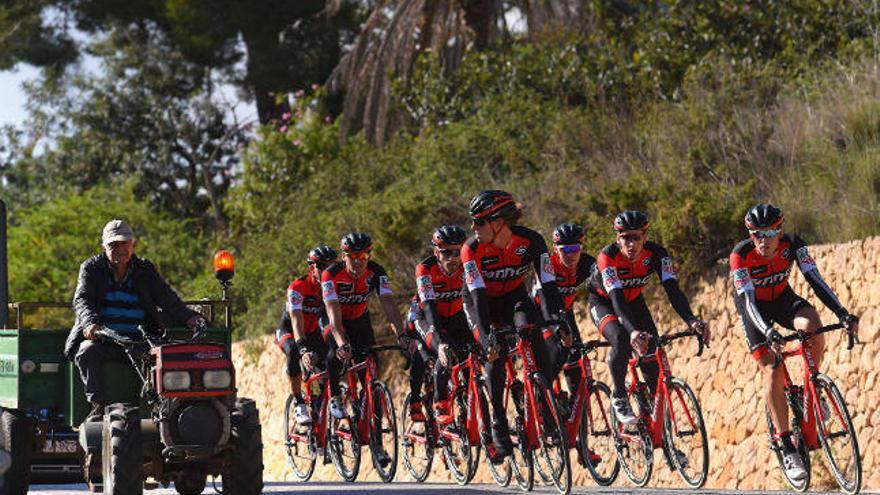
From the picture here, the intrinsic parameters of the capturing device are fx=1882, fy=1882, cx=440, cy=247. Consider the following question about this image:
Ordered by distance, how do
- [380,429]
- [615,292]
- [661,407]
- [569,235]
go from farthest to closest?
[380,429]
[569,235]
[615,292]
[661,407]

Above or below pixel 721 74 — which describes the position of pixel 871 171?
below

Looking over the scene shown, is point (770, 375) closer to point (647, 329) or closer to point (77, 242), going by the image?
point (647, 329)

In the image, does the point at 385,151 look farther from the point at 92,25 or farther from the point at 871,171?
the point at 92,25

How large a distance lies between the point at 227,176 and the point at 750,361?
25.8 metres

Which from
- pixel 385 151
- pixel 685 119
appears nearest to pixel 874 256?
pixel 685 119

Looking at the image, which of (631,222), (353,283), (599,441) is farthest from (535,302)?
(353,283)

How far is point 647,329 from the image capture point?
51.1 feet

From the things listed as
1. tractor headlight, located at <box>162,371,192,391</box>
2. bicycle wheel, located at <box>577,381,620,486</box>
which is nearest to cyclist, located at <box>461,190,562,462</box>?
bicycle wheel, located at <box>577,381,620,486</box>

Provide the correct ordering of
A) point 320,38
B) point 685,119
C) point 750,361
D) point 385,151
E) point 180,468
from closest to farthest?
point 180,468
point 750,361
point 685,119
point 385,151
point 320,38

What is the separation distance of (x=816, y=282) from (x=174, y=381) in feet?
16.2

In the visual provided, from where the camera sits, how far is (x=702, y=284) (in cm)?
2289

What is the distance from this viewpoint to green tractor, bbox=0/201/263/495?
38.3 feet

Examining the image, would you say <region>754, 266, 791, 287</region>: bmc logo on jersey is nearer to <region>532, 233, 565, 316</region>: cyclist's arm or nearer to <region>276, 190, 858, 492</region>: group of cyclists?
<region>276, 190, 858, 492</region>: group of cyclists

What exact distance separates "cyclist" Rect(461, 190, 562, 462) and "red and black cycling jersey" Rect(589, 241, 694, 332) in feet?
3.29
